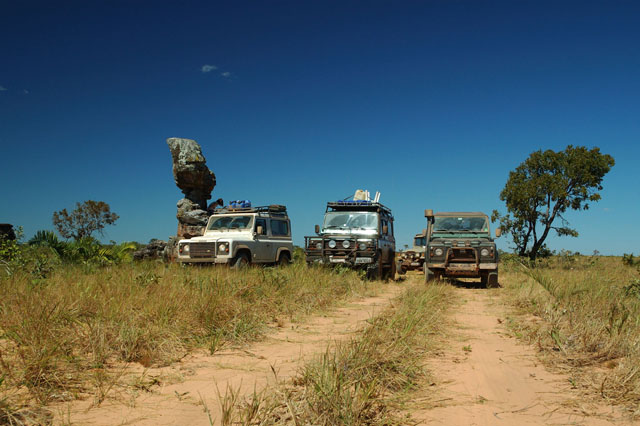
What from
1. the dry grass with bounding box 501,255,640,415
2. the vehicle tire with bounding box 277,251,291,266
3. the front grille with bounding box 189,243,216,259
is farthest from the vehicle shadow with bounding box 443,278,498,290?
the front grille with bounding box 189,243,216,259

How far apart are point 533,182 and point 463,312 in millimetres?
21261

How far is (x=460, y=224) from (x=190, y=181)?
1411 centimetres

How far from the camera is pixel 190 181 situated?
2261cm

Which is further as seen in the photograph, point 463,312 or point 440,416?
point 463,312

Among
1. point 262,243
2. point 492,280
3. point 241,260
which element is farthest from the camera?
point 262,243

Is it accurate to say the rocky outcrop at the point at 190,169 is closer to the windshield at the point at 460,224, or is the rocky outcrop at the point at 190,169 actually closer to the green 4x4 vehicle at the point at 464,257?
the windshield at the point at 460,224

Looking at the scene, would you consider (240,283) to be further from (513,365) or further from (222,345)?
(513,365)

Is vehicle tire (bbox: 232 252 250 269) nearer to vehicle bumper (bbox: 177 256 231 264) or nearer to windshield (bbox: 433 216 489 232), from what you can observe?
vehicle bumper (bbox: 177 256 231 264)

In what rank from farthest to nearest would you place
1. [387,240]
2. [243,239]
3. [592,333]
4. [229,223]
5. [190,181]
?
[190,181]
[387,240]
[229,223]
[243,239]
[592,333]

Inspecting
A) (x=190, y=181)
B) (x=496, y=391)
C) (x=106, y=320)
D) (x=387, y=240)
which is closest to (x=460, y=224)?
(x=387, y=240)

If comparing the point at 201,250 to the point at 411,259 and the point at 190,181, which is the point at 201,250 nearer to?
the point at 411,259

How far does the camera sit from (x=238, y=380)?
3.91 m

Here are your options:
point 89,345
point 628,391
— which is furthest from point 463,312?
point 89,345

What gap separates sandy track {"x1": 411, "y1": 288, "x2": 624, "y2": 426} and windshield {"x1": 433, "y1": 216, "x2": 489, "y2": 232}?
8.56 metres
